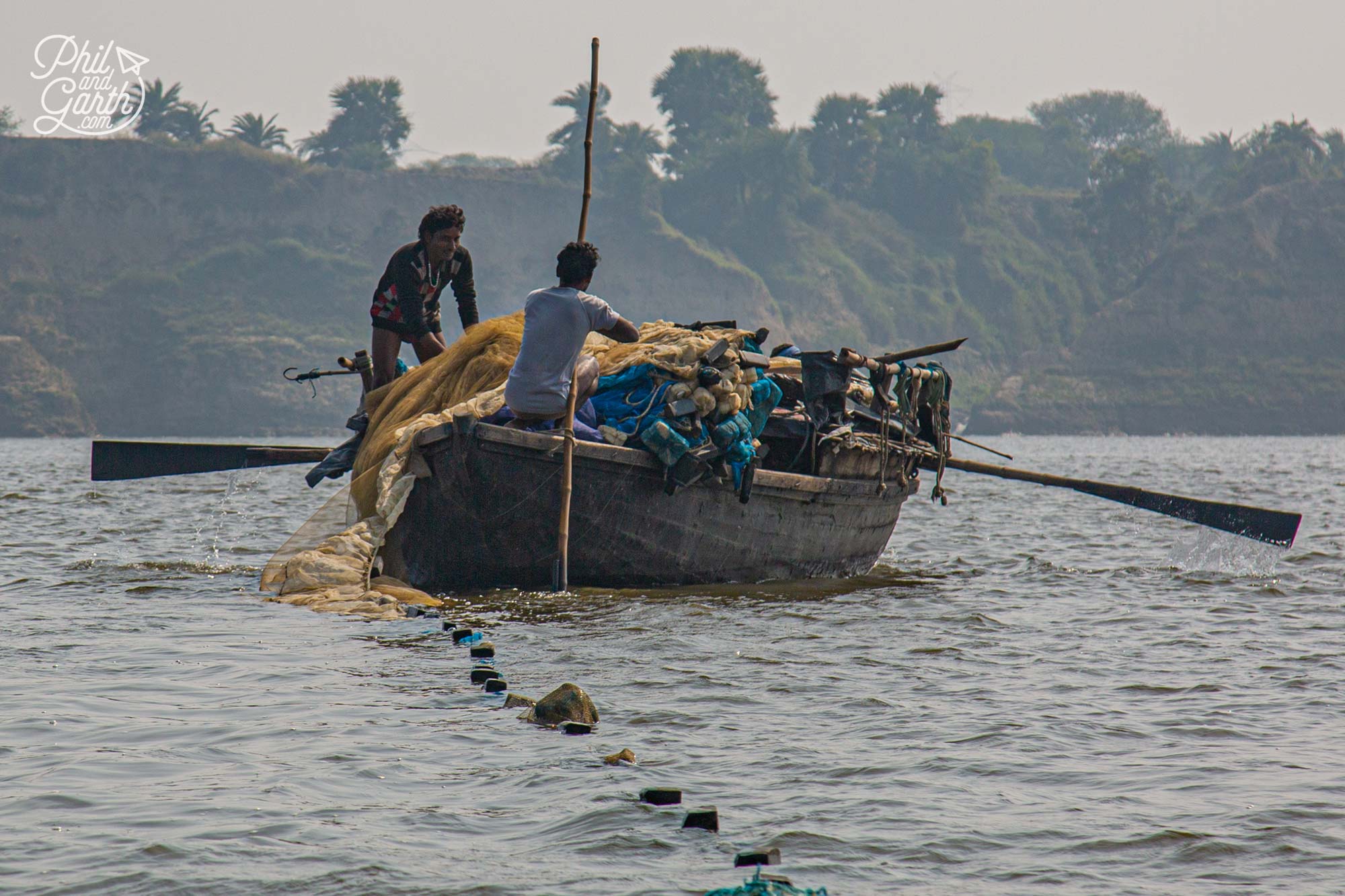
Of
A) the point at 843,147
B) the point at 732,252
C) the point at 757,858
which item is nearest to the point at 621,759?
the point at 757,858

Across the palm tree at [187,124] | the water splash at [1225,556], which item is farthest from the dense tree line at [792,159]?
the water splash at [1225,556]

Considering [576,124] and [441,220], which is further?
[576,124]

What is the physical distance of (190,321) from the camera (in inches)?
3536

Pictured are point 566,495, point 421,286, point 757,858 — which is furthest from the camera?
point 421,286

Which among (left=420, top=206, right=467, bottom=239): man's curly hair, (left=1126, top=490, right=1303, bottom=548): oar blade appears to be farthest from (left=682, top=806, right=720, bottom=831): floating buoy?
(left=1126, top=490, right=1303, bottom=548): oar blade

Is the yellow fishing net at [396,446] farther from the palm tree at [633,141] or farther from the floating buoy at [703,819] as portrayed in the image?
the palm tree at [633,141]

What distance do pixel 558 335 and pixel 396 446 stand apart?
1203mm

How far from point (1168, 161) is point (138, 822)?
475 ft

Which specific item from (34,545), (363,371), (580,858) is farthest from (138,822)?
(34,545)

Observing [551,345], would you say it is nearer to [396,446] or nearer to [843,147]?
[396,446]

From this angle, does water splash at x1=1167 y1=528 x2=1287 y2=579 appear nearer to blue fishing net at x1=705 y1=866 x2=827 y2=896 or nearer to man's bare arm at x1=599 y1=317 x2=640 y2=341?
man's bare arm at x1=599 y1=317 x2=640 y2=341

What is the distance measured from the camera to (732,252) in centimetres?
10862

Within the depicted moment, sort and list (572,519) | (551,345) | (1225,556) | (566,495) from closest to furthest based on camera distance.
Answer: (566,495), (551,345), (572,519), (1225,556)

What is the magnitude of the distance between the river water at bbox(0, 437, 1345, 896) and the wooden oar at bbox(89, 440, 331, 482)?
38.2 inches
